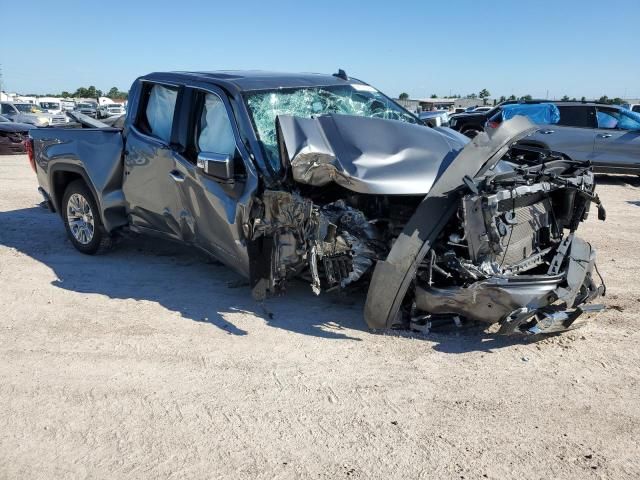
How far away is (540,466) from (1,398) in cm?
305

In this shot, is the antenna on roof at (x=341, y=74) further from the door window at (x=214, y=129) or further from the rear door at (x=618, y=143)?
the rear door at (x=618, y=143)

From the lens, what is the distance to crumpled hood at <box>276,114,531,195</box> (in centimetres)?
388

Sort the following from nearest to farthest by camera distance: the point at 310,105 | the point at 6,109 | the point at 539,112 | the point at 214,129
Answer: the point at 214,129 < the point at 310,105 < the point at 539,112 < the point at 6,109

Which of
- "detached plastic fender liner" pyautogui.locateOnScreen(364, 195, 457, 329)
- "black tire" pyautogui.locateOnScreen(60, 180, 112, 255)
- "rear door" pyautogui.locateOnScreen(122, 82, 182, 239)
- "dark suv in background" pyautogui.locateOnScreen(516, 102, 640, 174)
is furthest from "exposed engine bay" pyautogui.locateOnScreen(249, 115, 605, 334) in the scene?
"dark suv in background" pyautogui.locateOnScreen(516, 102, 640, 174)

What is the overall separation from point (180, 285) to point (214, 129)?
5.03 ft

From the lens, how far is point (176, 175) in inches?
197

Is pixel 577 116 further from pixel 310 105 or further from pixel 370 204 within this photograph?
pixel 370 204

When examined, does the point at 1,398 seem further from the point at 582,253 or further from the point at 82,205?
the point at 582,253

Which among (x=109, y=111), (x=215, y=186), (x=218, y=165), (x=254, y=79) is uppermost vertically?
(x=254, y=79)

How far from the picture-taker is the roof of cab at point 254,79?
4.89 m

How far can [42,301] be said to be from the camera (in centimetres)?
510

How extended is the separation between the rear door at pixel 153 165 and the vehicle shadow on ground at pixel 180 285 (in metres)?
0.50

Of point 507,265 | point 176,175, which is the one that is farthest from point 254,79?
point 507,265

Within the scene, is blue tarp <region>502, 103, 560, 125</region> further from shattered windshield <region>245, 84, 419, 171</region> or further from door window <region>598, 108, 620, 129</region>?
shattered windshield <region>245, 84, 419, 171</region>
